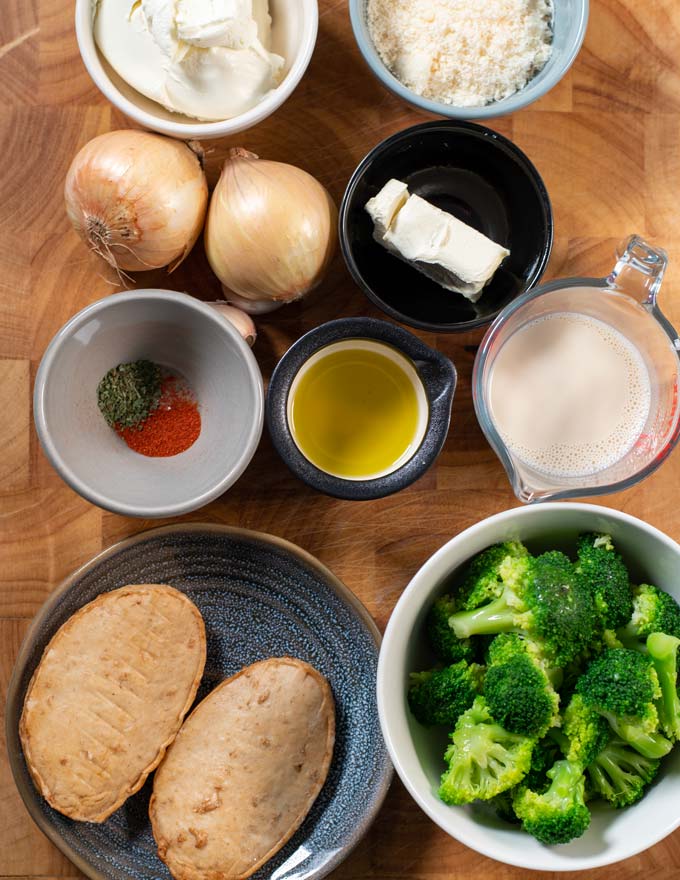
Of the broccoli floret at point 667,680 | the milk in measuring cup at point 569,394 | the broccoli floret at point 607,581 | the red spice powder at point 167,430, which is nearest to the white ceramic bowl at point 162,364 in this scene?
the red spice powder at point 167,430

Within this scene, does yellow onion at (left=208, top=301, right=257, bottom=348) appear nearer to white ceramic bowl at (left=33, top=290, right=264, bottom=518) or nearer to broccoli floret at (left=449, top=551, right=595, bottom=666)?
white ceramic bowl at (left=33, top=290, right=264, bottom=518)

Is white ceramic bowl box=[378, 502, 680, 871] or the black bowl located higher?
the black bowl

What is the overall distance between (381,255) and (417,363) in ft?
0.56

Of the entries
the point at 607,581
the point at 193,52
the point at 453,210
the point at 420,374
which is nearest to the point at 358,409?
the point at 420,374

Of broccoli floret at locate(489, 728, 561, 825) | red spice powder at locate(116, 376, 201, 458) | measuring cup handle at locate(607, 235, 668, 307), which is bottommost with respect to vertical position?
broccoli floret at locate(489, 728, 561, 825)

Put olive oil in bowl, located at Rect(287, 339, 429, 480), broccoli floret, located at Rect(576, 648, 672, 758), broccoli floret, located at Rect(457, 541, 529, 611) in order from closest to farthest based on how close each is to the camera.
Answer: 1. broccoli floret, located at Rect(576, 648, 672, 758)
2. broccoli floret, located at Rect(457, 541, 529, 611)
3. olive oil in bowl, located at Rect(287, 339, 429, 480)

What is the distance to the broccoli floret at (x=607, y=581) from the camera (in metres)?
1.11

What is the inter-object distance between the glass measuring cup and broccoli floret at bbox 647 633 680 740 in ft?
0.71

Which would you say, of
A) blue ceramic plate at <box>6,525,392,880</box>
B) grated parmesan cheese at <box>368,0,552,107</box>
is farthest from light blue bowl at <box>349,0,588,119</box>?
blue ceramic plate at <box>6,525,392,880</box>

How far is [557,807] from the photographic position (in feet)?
3.46

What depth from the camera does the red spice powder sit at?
4.15ft

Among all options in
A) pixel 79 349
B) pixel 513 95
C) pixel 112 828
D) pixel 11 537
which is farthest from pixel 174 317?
pixel 112 828

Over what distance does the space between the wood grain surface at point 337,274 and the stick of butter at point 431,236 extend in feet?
0.43

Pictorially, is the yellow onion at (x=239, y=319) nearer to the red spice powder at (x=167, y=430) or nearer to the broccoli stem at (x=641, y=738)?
the red spice powder at (x=167, y=430)
